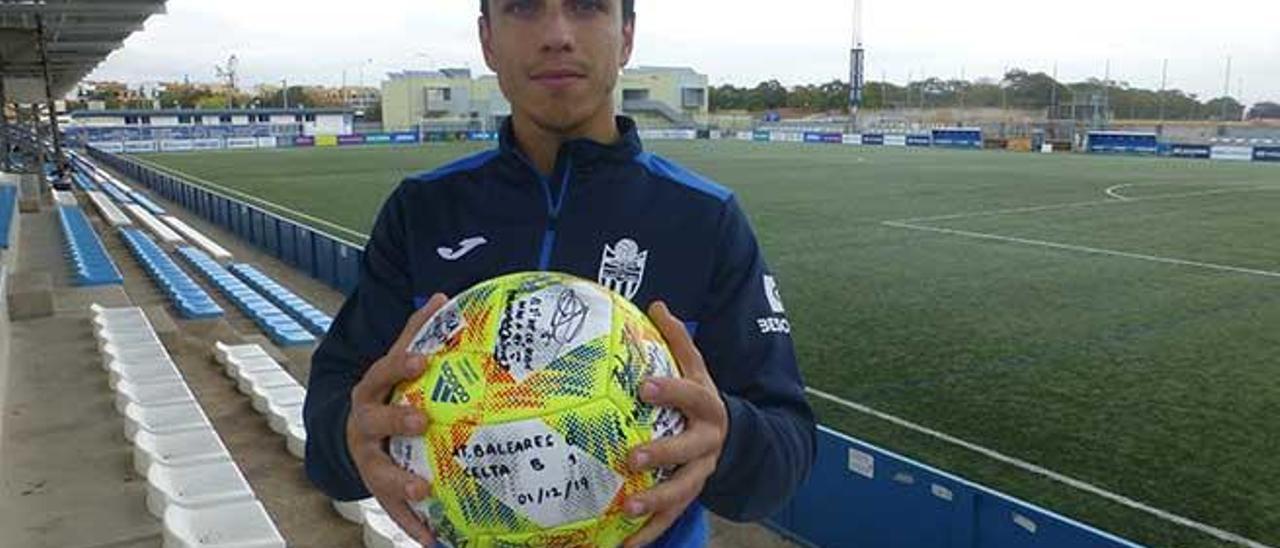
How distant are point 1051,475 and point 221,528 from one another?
17.6ft

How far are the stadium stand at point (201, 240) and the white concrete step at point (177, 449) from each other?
13.3 m

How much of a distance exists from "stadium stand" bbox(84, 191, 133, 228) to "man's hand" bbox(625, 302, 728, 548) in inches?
969

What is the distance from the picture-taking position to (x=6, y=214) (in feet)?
45.2

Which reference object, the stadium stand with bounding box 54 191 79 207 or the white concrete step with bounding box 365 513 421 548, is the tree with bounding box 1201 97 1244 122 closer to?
the stadium stand with bounding box 54 191 79 207

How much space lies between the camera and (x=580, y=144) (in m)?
1.87

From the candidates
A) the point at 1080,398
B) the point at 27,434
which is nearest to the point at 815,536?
the point at 1080,398

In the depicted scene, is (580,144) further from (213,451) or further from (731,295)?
(213,451)

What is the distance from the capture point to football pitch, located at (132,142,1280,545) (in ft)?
22.5

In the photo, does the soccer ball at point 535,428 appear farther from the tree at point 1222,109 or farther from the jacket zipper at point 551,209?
the tree at point 1222,109

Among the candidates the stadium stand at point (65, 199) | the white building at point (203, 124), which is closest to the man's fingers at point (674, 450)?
the stadium stand at point (65, 199)

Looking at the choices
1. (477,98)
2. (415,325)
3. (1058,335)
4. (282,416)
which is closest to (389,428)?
(415,325)

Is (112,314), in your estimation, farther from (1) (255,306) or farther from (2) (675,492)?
(2) (675,492)

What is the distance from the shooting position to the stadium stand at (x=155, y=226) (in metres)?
20.6

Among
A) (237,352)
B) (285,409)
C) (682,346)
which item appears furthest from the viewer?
(237,352)
